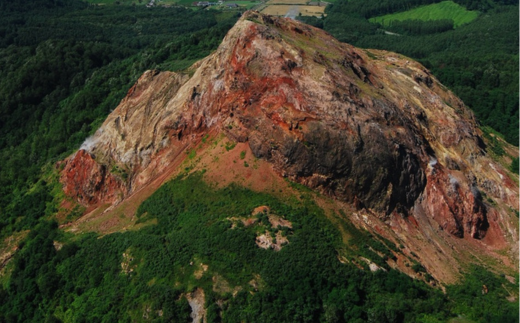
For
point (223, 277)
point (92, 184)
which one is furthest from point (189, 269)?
point (92, 184)

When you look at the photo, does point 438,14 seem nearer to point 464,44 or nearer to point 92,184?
point 464,44

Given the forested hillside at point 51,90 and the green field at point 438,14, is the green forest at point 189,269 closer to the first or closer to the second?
the forested hillside at point 51,90

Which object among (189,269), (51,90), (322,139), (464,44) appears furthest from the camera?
(464,44)

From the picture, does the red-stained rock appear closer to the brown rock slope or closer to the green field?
the brown rock slope

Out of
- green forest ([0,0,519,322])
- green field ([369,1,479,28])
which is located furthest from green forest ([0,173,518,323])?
green field ([369,1,479,28])

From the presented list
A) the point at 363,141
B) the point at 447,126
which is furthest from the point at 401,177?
the point at 447,126

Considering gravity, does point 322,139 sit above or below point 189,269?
above
